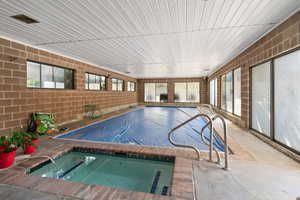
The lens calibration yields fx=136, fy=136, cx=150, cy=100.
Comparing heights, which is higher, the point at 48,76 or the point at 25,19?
the point at 25,19

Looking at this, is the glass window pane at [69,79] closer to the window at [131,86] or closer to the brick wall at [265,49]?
the window at [131,86]

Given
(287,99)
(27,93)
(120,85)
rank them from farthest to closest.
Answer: (120,85) → (27,93) → (287,99)

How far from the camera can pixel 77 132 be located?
4133mm

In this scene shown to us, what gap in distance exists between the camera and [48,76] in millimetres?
4629

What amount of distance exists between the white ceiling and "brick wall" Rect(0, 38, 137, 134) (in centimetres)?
39

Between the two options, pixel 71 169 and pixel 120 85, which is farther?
pixel 120 85

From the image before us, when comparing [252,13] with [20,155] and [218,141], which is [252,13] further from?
[20,155]

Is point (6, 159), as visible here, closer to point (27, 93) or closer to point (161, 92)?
point (27, 93)

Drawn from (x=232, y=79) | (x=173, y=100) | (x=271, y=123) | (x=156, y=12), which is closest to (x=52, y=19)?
(x=156, y=12)

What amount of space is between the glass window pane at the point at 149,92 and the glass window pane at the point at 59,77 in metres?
8.89

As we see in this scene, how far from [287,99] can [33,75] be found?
21.1 feet

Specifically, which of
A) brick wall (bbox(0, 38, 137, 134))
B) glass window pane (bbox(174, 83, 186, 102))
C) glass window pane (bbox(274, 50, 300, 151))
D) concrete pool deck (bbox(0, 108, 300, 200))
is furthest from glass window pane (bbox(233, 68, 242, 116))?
glass window pane (bbox(174, 83, 186, 102))

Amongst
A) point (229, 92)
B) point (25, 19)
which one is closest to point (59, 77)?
point (25, 19)

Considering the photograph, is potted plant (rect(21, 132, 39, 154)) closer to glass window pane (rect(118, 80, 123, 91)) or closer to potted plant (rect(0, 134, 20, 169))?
potted plant (rect(0, 134, 20, 169))
